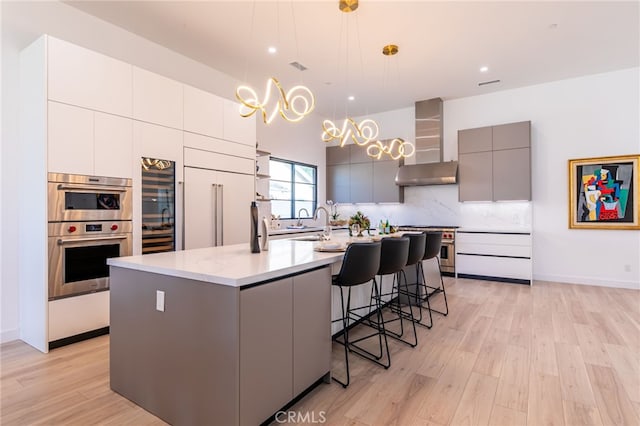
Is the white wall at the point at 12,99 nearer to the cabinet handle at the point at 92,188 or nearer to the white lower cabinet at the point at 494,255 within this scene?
the cabinet handle at the point at 92,188

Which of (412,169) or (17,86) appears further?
(412,169)

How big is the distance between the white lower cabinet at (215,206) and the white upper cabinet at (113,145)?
2.24 ft

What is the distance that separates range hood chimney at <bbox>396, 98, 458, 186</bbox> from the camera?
6223 millimetres

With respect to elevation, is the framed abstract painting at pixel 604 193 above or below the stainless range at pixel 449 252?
above

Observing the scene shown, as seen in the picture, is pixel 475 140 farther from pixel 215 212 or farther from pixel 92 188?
pixel 92 188

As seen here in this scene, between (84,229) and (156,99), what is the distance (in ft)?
5.08

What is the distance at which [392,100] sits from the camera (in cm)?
644

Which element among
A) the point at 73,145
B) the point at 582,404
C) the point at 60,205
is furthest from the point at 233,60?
the point at 582,404

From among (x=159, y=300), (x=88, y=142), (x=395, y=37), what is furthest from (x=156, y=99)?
(x=395, y=37)

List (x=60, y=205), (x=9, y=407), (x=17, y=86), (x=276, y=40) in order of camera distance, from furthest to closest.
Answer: (x=276, y=40) → (x=17, y=86) → (x=60, y=205) → (x=9, y=407)

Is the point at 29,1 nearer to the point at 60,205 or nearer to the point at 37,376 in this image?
the point at 60,205

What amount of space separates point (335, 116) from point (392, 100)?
1.56m

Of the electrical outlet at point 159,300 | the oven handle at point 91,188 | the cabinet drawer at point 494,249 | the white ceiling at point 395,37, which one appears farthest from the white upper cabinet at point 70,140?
the cabinet drawer at point 494,249

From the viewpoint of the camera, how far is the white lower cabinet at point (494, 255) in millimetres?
5336
